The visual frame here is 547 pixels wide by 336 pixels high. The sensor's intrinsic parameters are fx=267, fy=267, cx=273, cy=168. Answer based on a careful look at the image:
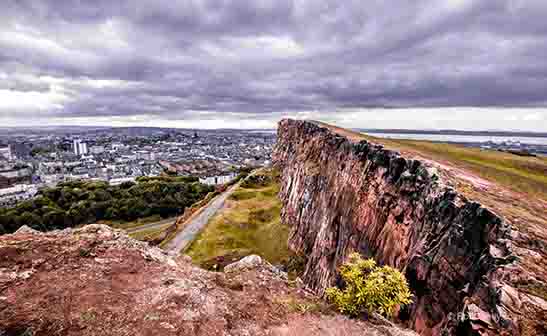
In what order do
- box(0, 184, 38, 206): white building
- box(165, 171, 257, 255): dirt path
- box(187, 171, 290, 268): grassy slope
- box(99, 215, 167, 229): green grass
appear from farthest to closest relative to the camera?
1. box(0, 184, 38, 206): white building
2. box(99, 215, 167, 229): green grass
3. box(165, 171, 257, 255): dirt path
4. box(187, 171, 290, 268): grassy slope

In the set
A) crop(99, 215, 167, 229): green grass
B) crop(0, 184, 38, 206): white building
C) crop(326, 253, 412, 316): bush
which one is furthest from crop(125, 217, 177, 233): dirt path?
crop(326, 253, 412, 316): bush

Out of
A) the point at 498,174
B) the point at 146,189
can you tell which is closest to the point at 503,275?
the point at 498,174

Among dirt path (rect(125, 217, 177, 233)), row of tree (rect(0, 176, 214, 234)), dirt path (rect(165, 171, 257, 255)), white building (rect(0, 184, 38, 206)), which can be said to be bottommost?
white building (rect(0, 184, 38, 206))

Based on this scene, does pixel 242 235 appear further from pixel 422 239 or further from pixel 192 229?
pixel 422 239

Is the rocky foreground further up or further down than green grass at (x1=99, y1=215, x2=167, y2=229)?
further up

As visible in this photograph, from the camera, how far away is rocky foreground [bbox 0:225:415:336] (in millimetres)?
8680

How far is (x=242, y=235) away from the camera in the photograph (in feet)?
162

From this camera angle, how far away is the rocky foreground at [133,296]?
868cm

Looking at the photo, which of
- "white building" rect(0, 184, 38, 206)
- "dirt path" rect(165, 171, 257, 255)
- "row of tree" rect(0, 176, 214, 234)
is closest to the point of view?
"dirt path" rect(165, 171, 257, 255)

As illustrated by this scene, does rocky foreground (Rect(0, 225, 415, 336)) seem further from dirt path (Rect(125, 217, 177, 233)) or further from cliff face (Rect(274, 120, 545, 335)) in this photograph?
dirt path (Rect(125, 217, 177, 233))

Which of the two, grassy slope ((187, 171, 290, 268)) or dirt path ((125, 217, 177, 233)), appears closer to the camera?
grassy slope ((187, 171, 290, 268))

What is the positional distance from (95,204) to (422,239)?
97.3 m

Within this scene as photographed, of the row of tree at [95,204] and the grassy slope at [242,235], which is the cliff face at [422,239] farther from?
the row of tree at [95,204]

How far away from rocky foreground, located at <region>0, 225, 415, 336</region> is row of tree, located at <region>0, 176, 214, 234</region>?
8292 cm
